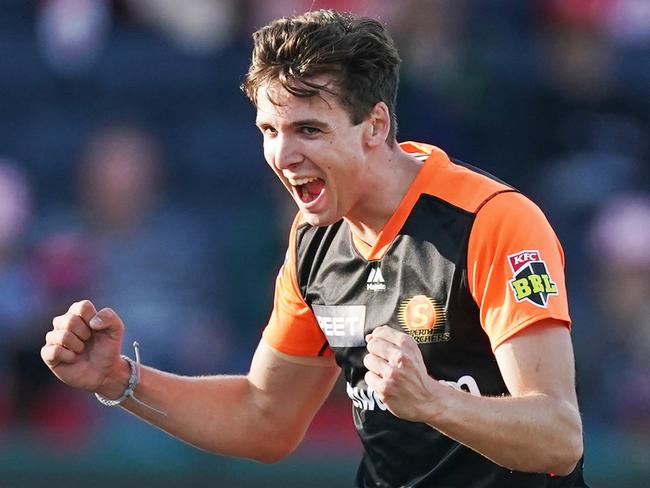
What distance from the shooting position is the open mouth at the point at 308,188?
443 cm

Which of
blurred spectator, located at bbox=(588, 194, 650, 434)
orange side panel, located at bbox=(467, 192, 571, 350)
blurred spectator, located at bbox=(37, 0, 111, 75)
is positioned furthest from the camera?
blurred spectator, located at bbox=(37, 0, 111, 75)

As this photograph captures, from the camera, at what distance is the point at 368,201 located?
15.0 feet

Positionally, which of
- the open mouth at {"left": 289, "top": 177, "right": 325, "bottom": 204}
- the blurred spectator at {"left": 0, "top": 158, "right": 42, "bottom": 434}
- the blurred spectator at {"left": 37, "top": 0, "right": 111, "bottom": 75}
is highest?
the blurred spectator at {"left": 37, "top": 0, "right": 111, "bottom": 75}

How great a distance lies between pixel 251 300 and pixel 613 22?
328 cm

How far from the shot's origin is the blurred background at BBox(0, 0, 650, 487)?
8.03 meters

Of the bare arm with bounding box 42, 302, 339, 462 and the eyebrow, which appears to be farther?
the bare arm with bounding box 42, 302, 339, 462

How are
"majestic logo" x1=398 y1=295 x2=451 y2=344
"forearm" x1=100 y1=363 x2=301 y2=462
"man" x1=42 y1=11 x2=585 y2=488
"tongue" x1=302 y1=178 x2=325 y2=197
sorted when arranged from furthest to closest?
"forearm" x1=100 y1=363 x2=301 y2=462 → "tongue" x1=302 y1=178 x2=325 y2=197 → "majestic logo" x1=398 y1=295 x2=451 y2=344 → "man" x1=42 y1=11 x2=585 y2=488

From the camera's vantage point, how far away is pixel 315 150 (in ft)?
14.3

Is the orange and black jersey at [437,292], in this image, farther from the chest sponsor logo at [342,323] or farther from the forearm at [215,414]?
the forearm at [215,414]

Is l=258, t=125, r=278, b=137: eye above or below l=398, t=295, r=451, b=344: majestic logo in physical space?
above

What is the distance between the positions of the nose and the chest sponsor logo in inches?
23.2

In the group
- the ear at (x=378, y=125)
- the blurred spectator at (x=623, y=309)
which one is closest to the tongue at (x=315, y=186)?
the ear at (x=378, y=125)

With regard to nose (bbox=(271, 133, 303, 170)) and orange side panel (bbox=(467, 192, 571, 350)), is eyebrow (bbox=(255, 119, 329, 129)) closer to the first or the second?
nose (bbox=(271, 133, 303, 170))

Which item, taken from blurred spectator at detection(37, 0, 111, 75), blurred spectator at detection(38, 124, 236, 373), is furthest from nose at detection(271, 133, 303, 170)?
blurred spectator at detection(37, 0, 111, 75)
